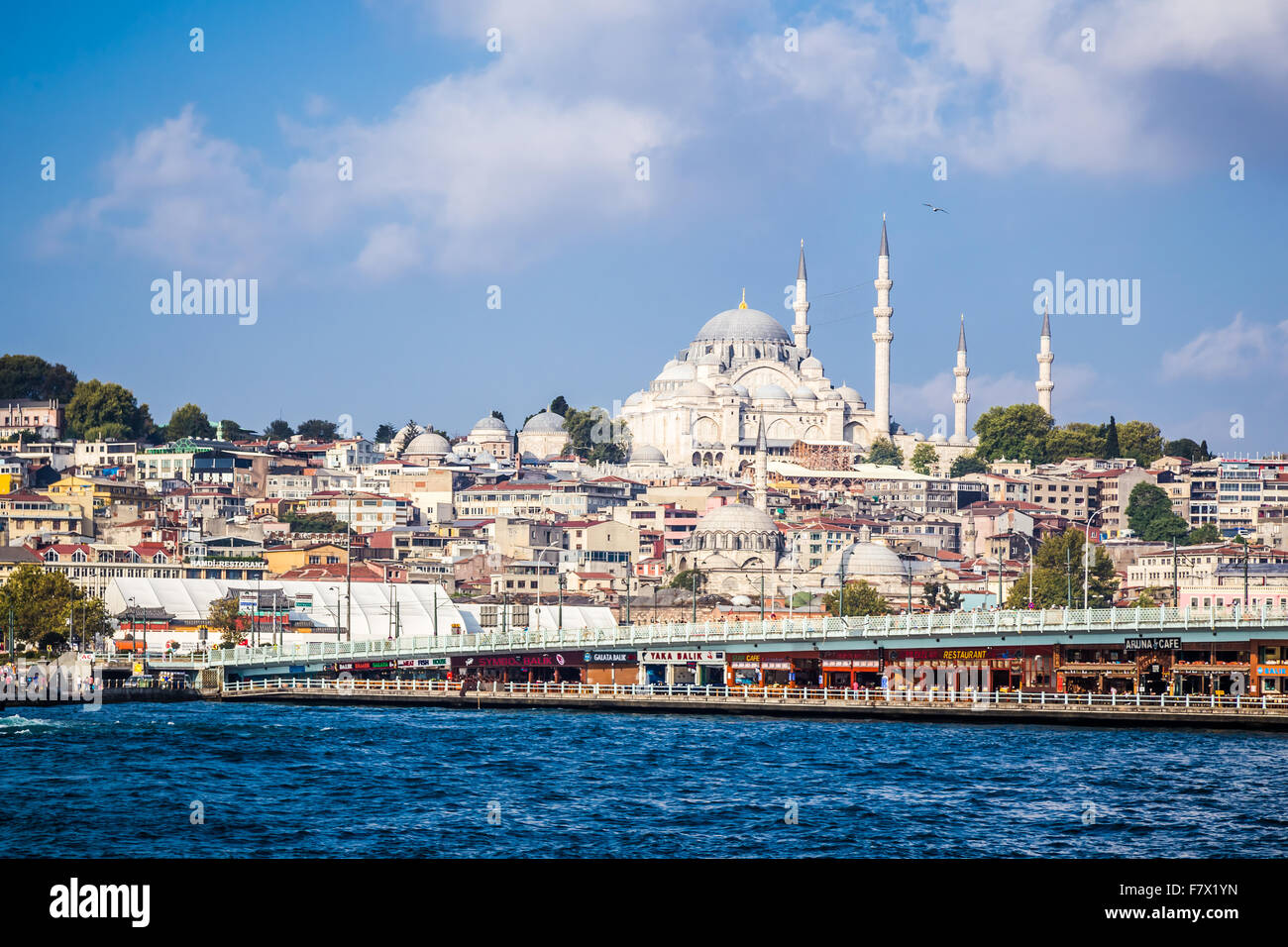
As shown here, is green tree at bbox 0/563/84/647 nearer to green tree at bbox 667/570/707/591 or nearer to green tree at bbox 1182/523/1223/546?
green tree at bbox 667/570/707/591

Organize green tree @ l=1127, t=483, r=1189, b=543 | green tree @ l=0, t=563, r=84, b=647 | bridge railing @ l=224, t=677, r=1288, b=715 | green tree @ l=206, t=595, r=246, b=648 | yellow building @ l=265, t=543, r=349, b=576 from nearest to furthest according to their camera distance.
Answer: bridge railing @ l=224, t=677, r=1288, b=715 → green tree @ l=0, t=563, r=84, b=647 → green tree @ l=206, t=595, r=246, b=648 → yellow building @ l=265, t=543, r=349, b=576 → green tree @ l=1127, t=483, r=1189, b=543

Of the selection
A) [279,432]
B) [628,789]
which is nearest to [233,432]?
[279,432]

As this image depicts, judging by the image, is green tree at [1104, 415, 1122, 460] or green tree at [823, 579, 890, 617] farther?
green tree at [1104, 415, 1122, 460]

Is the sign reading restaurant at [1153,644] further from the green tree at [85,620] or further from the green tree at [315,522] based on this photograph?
the green tree at [315,522]

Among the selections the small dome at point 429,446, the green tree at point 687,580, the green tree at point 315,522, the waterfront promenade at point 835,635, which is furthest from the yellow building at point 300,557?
the small dome at point 429,446

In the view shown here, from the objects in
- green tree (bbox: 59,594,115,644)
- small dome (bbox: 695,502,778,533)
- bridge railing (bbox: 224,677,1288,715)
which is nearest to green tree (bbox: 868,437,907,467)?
small dome (bbox: 695,502,778,533)

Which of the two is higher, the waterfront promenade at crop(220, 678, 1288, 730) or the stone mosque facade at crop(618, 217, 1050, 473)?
the stone mosque facade at crop(618, 217, 1050, 473)
